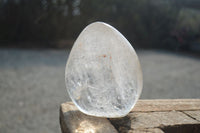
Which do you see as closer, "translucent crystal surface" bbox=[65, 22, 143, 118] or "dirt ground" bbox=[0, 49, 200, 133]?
"translucent crystal surface" bbox=[65, 22, 143, 118]

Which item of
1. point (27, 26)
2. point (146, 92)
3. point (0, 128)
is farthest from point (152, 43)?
point (0, 128)

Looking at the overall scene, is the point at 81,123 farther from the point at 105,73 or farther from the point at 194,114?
the point at 194,114

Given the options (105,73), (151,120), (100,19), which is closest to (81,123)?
(105,73)

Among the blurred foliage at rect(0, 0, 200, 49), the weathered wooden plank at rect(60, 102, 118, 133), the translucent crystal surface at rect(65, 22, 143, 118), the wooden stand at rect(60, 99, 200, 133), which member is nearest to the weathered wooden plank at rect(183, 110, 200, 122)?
the wooden stand at rect(60, 99, 200, 133)

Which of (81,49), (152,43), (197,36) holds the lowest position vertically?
(152,43)

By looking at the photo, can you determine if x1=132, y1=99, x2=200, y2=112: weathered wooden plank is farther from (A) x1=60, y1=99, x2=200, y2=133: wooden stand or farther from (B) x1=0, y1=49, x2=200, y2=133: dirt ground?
(B) x1=0, y1=49, x2=200, y2=133: dirt ground

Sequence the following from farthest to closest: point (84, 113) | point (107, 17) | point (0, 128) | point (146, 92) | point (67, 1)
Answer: point (107, 17)
point (67, 1)
point (146, 92)
point (0, 128)
point (84, 113)

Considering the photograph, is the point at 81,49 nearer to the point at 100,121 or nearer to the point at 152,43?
the point at 100,121

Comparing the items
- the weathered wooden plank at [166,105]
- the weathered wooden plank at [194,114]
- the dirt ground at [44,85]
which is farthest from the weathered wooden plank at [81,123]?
the dirt ground at [44,85]
